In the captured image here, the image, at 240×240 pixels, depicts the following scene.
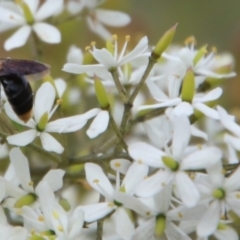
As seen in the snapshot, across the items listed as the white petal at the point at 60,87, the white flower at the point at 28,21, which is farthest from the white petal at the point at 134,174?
the white flower at the point at 28,21

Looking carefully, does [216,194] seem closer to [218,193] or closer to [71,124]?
[218,193]

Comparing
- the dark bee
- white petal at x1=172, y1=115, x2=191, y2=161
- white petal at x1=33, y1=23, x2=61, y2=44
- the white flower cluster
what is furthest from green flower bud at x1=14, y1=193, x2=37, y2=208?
white petal at x1=33, y1=23, x2=61, y2=44

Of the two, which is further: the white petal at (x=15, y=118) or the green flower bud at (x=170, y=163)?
the white petal at (x=15, y=118)

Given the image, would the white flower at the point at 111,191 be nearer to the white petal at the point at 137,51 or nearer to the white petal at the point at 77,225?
the white petal at the point at 77,225

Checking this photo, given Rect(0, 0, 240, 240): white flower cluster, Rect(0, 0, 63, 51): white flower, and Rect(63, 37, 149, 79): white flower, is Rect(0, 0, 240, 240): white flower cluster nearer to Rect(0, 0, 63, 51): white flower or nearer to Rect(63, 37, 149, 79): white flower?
Rect(63, 37, 149, 79): white flower

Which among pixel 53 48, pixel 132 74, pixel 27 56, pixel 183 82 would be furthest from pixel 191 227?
pixel 27 56

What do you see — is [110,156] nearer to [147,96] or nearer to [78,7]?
[78,7]
